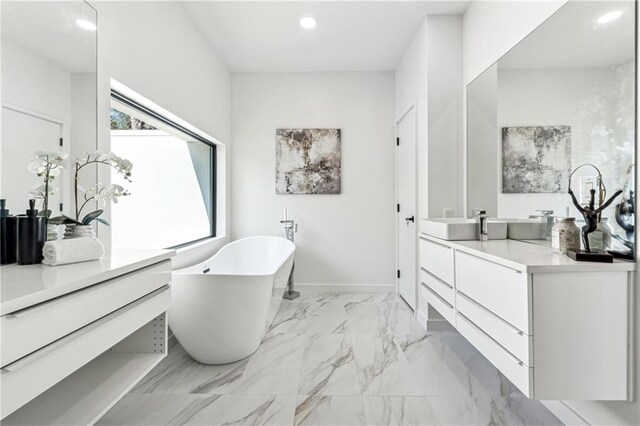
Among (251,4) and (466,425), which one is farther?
(251,4)

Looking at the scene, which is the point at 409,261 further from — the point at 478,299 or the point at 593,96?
the point at 593,96

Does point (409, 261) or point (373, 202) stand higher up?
point (373, 202)

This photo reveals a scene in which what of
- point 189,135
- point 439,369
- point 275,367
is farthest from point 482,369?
point 189,135

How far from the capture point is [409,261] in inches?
123

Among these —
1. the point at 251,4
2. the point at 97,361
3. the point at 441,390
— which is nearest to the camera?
the point at 97,361

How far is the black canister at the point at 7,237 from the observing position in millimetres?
1050

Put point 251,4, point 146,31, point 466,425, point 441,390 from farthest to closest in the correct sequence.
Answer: point 251,4, point 146,31, point 441,390, point 466,425

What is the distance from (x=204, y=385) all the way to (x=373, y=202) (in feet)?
8.48

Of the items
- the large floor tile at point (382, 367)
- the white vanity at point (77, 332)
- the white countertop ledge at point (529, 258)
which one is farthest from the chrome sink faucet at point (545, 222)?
the white vanity at point (77, 332)

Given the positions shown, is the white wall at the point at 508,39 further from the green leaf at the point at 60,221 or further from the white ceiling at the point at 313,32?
the green leaf at the point at 60,221

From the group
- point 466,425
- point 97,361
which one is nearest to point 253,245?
point 97,361

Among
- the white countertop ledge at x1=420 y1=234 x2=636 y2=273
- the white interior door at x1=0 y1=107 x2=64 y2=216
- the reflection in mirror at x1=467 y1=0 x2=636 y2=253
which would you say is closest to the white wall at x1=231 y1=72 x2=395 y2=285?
the reflection in mirror at x1=467 y1=0 x2=636 y2=253

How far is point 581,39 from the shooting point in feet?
4.75

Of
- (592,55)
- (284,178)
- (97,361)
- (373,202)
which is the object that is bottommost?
(97,361)
